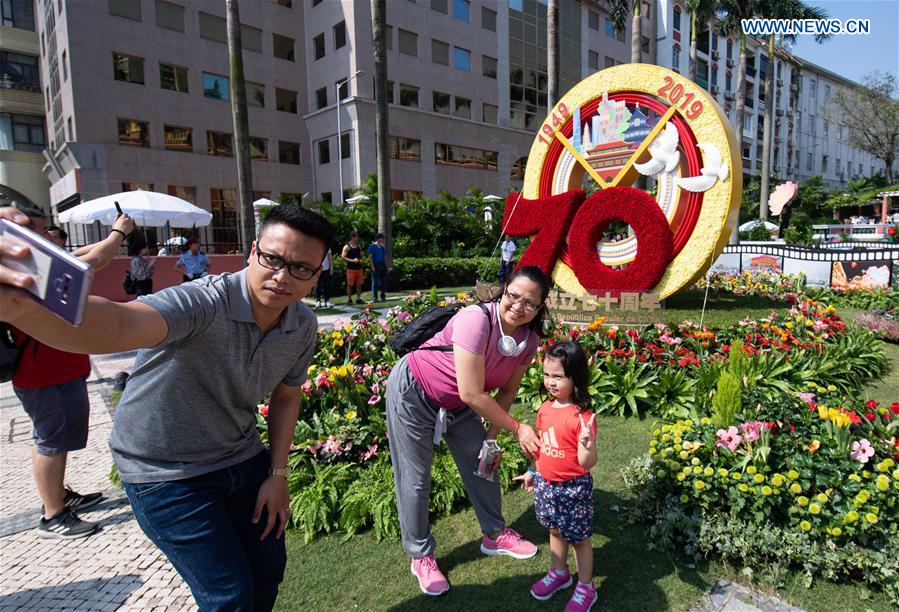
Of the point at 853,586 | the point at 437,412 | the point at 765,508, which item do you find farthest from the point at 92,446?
the point at 853,586

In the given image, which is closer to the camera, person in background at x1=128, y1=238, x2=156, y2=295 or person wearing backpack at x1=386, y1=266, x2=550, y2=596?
person wearing backpack at x1=386, y1=266, x2=550, y2=596

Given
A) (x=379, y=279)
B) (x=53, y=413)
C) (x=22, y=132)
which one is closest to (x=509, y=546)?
(x=53, y=413)

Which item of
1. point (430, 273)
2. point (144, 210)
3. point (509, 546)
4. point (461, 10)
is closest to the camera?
point (509, 546)

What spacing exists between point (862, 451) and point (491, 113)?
3247cm

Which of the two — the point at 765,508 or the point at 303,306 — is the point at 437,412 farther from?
the point at 765,508

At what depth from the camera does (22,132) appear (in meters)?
31.3

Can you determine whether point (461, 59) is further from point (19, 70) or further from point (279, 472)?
point (279, 472)

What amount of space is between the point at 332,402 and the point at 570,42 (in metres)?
37.0

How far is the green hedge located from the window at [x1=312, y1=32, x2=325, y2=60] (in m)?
16.9

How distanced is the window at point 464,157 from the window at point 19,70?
23949 millimetres

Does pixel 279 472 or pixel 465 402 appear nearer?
pixel 279 472

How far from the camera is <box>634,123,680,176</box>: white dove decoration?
8609 mm

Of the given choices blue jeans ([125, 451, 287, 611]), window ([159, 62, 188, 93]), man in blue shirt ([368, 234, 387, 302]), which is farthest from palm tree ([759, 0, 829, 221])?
blue jeans ([125, 451, 287, 611])

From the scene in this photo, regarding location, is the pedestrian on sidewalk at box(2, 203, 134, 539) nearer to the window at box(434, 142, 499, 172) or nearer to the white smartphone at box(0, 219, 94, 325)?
the white smartphone at box(0, 219, 94, 325)
